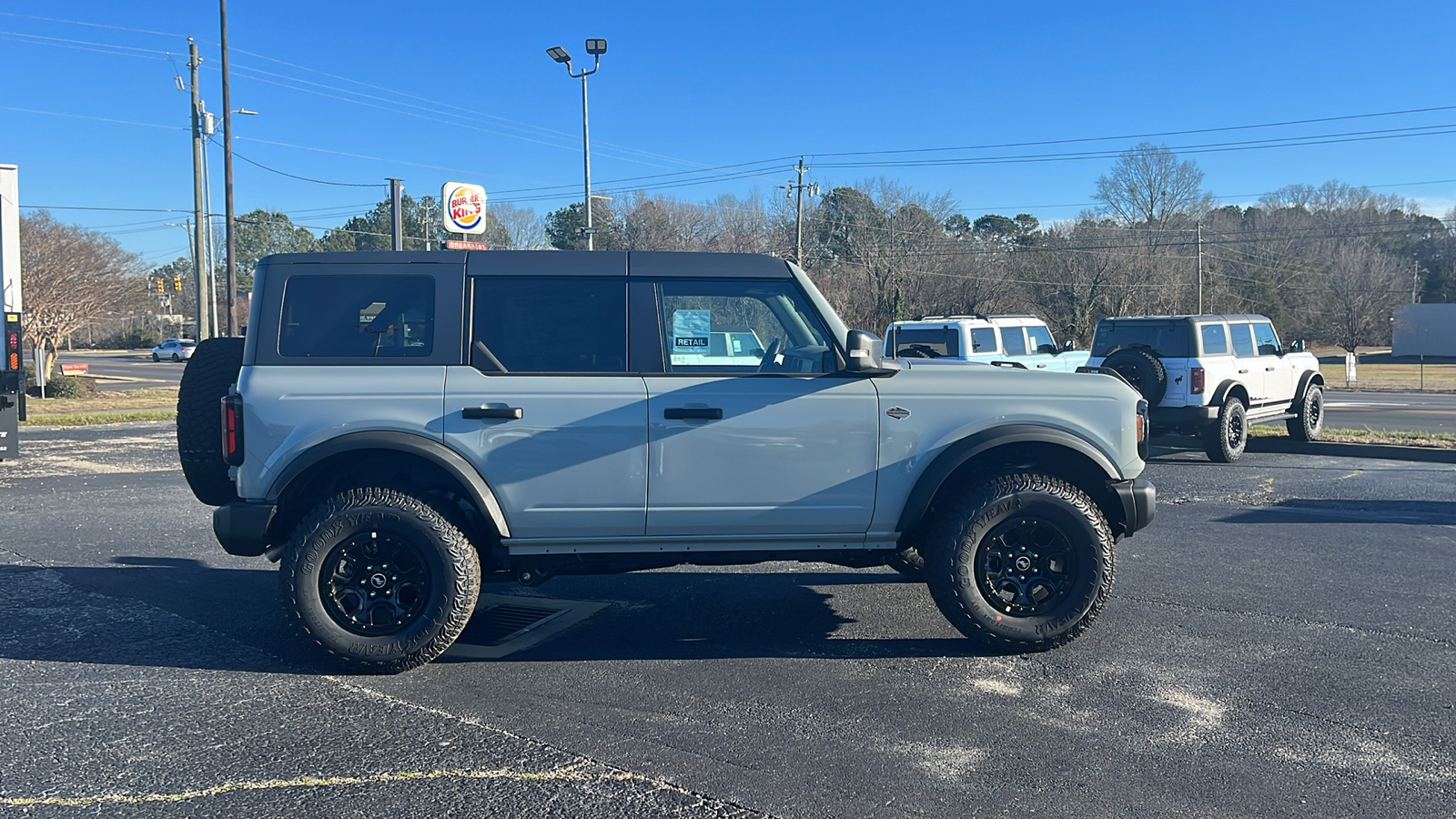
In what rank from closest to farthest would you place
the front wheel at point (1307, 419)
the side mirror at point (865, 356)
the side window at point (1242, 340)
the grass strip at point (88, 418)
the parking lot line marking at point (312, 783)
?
1. the parking lot line marking at point (312, 783)
2. the side mirror at point (865, 356)
3. the side window at point (1242, 340)
4. the front wheel at point (1307, 419)
5. the grass strip at point (88, 418)

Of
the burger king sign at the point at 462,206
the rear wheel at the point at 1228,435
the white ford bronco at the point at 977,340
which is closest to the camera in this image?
the burger king sign at the point at 462,206

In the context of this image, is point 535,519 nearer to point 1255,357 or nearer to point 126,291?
point 1255,357

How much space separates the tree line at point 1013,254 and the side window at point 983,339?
22.8 metres

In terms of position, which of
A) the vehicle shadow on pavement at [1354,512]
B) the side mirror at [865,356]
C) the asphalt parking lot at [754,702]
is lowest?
the asphalt parking lot at [754,702]

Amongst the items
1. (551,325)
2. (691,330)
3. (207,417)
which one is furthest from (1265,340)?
(207,417)

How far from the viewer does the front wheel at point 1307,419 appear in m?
14.5

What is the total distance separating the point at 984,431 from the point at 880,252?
48547 millimetres

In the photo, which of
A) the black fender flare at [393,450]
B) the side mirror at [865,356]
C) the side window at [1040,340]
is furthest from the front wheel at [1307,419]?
the black fender flare at [393,450]

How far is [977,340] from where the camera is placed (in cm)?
1712

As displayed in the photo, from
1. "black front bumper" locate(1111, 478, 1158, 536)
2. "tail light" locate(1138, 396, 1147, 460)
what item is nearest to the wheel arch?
"black front bumper" locate(1111, 478, 1158, 536)

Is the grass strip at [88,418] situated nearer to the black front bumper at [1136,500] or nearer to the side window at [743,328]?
the side window at [743,328]

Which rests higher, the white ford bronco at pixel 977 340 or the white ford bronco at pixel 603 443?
the white ford bronco at pixel 977 340

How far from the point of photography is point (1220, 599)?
636 centimetres

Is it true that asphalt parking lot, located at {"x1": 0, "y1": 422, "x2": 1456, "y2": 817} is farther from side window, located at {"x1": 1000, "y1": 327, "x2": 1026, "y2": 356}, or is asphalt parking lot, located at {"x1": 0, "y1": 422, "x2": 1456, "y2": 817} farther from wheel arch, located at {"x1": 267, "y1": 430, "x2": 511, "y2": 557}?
side window, located at {"x1": 1000, "y1": 327, "x2": 1026, "y2": 356}
